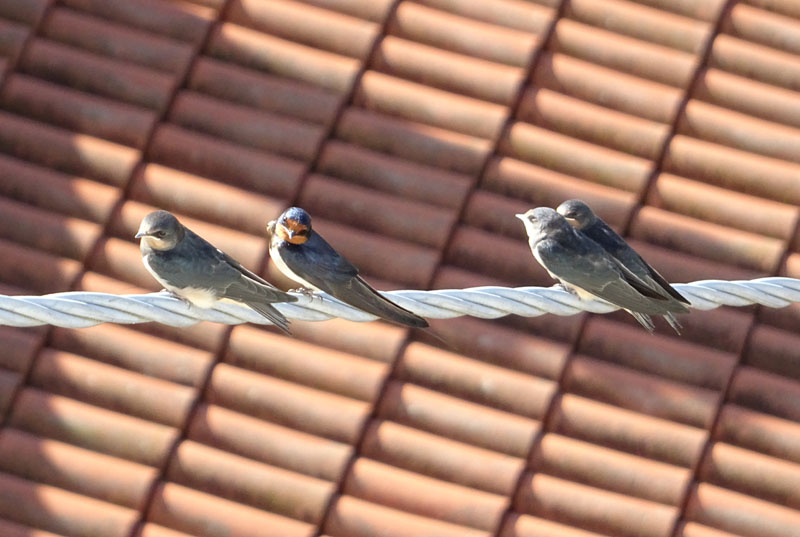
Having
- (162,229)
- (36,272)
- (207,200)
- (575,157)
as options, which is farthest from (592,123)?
(36,272)

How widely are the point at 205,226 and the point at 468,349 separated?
156 cm

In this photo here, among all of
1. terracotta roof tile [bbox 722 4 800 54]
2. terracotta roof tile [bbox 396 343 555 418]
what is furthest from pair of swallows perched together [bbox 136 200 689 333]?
terracotta roof tile [bbox 722 4 800 54]

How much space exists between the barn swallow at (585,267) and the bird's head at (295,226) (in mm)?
978

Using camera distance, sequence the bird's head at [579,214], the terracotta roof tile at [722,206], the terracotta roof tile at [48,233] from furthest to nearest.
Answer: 1. the terracotta roof tile at [722,206]
2. the terracotta roof tile at [48,233]
3. the bird's head at [579,214]

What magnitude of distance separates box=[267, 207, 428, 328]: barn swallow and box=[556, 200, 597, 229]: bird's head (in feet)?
3.13

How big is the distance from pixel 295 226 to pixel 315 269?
19 cm

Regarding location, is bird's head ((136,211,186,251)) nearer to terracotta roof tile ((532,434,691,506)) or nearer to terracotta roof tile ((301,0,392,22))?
terracotta roof tile ((532,434,691,506))

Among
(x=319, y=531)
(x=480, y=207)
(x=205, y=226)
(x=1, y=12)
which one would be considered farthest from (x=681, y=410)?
(x=1, y=12)

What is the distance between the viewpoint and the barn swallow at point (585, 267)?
448 centimetres

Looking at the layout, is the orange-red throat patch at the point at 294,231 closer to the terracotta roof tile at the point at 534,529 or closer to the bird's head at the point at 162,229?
the bird's head at the point at 162,229

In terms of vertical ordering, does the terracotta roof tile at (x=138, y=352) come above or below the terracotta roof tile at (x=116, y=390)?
above

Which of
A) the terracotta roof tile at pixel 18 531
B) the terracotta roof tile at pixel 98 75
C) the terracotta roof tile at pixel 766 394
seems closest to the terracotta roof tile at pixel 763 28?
the terracotta roof tile at pixel 766 394

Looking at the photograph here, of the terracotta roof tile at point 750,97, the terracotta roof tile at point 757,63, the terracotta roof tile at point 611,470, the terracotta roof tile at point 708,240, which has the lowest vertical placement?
the terracotta roof tile at point 611,470

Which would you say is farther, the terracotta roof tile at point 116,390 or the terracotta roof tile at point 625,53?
the terracotta roof tile at point 625,53
